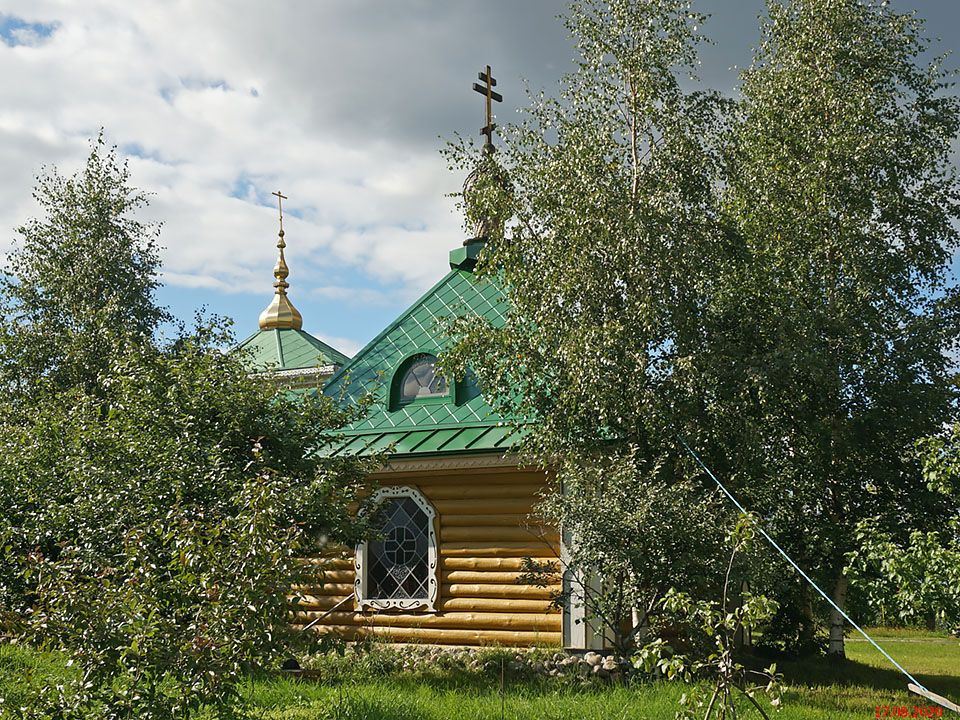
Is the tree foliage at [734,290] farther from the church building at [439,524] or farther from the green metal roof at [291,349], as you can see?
the green metal roof at [291,349]

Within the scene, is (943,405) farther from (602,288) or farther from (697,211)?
(602,288)

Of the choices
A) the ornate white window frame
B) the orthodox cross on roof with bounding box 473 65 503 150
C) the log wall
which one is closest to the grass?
the log wall

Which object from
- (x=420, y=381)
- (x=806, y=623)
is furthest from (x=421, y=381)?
(x=806, y=623)

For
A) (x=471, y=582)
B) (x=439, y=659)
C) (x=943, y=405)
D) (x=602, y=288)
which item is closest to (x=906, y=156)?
(x=943, y=405)

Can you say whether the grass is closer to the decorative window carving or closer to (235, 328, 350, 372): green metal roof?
the decorative window carving

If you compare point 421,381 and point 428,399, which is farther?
point 421,381

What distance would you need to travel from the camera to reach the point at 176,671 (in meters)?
6.11

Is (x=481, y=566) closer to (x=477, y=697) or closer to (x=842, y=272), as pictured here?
(x=477, y=697)

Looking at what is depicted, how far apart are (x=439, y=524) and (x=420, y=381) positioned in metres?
2.38

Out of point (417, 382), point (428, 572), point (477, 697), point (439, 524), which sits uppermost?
point (417, 382)

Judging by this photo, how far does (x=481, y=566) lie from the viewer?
13.1 metres

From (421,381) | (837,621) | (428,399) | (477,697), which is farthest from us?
(421,381)

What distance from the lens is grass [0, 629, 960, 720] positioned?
8641 mm

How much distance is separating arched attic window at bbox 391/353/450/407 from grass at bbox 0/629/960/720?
444 centimetres
